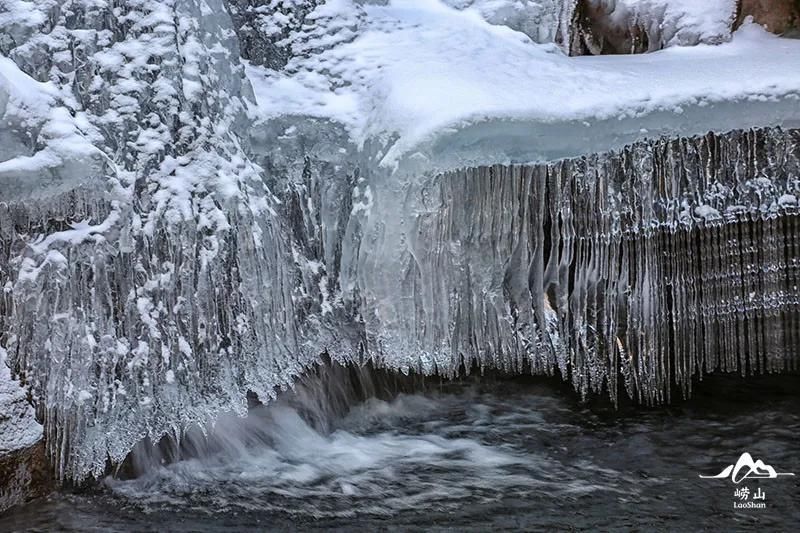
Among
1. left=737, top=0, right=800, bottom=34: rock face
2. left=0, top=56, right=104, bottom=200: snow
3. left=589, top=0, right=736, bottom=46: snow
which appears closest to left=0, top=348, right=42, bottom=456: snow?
left=0, top=56, right=104, bottom=200: snow

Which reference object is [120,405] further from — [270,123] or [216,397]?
[270,123]

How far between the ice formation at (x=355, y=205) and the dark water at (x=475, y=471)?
217 millimetres

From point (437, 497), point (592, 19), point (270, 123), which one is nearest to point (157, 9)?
point (270, 123)

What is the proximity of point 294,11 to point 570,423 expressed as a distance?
6.35ft

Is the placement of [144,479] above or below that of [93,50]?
below

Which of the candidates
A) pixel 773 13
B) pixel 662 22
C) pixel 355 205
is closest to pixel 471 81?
pixel 355 205

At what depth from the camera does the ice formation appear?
2877 mm

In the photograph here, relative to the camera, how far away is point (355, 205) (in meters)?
3.24

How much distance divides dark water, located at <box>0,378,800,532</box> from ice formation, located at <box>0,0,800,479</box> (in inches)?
8.5

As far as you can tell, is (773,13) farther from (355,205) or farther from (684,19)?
(355,205)

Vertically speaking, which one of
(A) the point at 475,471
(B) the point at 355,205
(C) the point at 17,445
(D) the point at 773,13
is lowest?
(A) the point at 475,471

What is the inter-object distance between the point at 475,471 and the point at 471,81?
1362 mm

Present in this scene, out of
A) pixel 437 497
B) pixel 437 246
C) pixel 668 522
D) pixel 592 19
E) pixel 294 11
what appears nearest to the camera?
pixel 668 522

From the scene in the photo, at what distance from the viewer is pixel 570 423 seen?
11.8 feet
